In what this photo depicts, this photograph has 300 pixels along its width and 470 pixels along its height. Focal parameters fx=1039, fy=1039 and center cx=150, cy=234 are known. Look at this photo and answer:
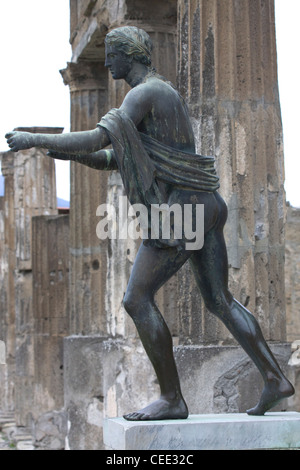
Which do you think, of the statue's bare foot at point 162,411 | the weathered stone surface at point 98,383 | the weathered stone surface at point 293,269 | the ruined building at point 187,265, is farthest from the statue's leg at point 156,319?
the weathered stone surface at point 293,269

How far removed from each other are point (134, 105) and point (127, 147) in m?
0.24

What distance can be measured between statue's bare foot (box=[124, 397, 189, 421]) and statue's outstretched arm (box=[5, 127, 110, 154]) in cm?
144

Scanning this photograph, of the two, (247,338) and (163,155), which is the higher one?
(163,155)

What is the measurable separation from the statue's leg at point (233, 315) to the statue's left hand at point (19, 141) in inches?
45.2

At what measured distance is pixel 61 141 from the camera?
5.57 m

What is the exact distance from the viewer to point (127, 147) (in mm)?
5672

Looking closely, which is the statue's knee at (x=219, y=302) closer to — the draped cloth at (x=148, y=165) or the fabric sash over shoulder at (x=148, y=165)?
the draped cloth at (x=148, y=165)

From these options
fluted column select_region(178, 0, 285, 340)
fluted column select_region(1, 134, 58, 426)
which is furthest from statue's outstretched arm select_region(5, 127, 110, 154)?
fluted column select_region(1, 134, 58, 426)

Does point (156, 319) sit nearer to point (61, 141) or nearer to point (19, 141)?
point (61, 141)

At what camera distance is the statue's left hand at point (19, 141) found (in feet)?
18.1

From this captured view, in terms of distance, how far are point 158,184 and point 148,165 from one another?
0.14m

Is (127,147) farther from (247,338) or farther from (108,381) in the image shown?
(108,381)

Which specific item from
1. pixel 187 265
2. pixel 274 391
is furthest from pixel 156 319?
pixel 187 265
